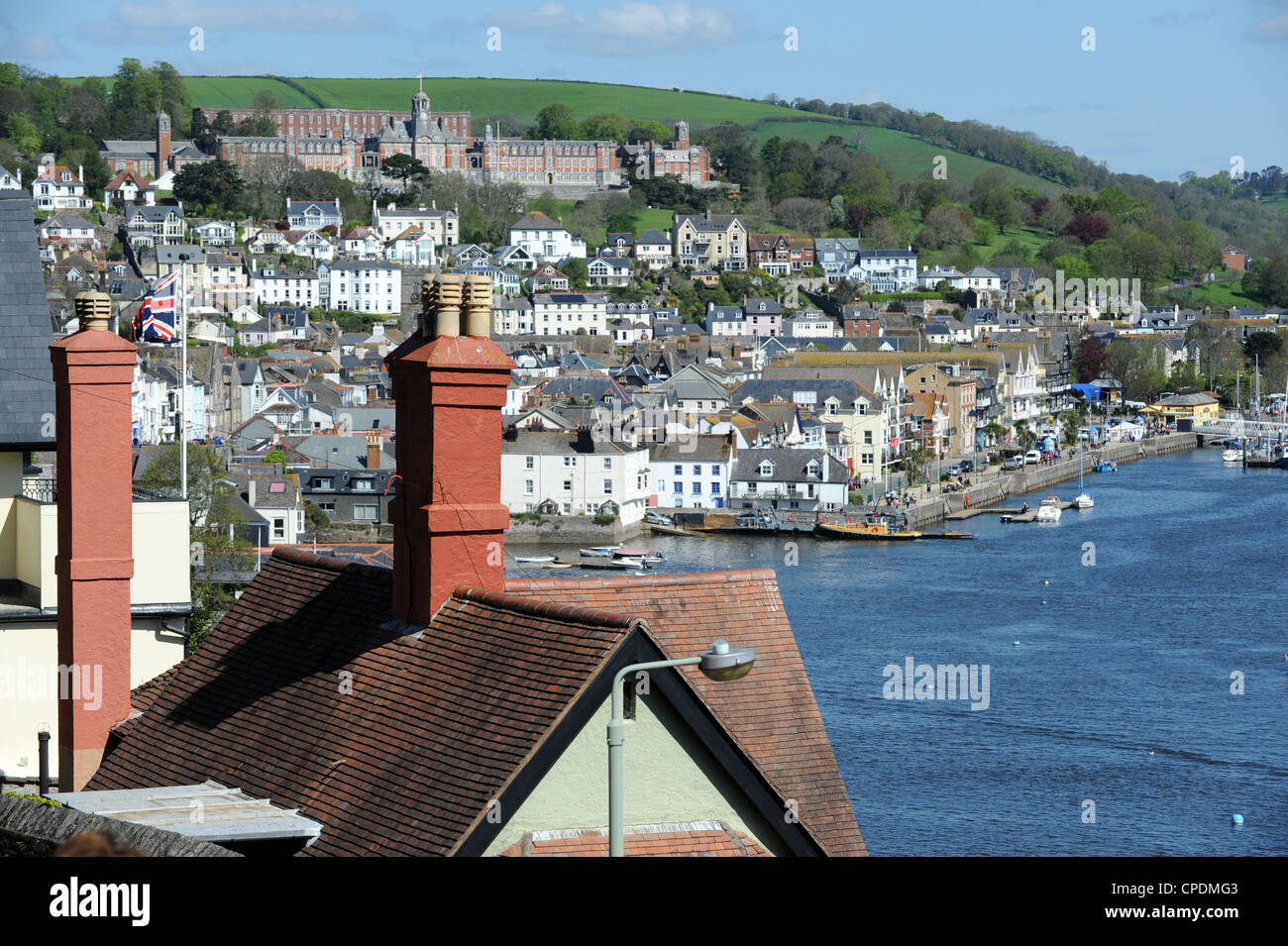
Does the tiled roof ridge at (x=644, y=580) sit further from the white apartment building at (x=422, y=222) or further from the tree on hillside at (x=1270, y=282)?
the tree on hillside at (x=1270, y=282)

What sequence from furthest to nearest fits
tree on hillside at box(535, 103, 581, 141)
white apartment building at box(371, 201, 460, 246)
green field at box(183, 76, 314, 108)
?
green field at box(183, 76, 314, 108), tree on hillside at box(535, 103, 581, 141), white apartment building at box(371, 201, 460, 246)

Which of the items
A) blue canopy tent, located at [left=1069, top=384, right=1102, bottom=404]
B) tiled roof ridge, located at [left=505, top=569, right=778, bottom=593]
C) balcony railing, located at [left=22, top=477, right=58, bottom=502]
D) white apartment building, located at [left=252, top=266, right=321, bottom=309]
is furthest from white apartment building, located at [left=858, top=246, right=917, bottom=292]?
tiled roof ridge, located at [left=505, top=569, right=778, bottom=593]

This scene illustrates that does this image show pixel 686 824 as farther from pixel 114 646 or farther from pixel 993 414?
pixel 993 414

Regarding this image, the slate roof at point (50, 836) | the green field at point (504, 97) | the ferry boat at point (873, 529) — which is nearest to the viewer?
the slate roof at point (50, 836)

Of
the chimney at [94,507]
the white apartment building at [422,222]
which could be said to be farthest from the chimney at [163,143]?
the chimney at [94,507]

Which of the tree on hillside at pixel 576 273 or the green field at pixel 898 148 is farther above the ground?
the green field at pixel 898 148

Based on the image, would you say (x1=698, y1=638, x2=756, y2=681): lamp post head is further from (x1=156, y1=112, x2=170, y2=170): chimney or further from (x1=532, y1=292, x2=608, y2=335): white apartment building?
(x1=156, y1=112, x2=170, y2=170): chimney

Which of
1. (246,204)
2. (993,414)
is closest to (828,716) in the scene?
(993,414)
